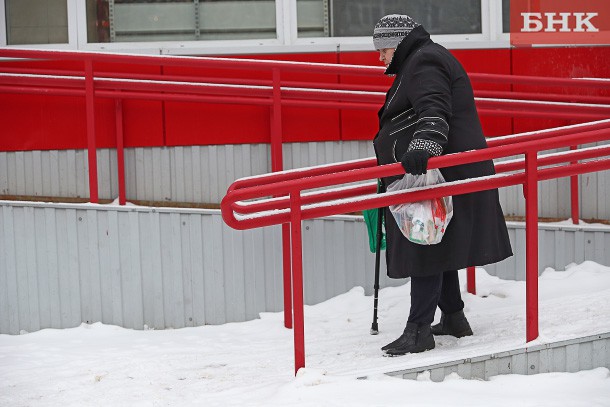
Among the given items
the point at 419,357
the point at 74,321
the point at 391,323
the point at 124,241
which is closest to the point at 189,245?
the point at 124,241

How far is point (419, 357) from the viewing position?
4.97m

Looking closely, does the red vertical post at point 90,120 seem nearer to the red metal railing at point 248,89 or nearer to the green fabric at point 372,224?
the red metal railing at point 248,89

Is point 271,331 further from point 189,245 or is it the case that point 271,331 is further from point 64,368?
point 64,368

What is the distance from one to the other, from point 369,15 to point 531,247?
3460 mm

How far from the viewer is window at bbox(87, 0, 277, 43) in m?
7.85

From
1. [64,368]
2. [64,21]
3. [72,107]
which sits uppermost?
[64,21]

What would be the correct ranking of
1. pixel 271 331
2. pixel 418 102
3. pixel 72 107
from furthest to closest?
1. pixel 72 107
2. pixel 271 331
3. pixel 418 102

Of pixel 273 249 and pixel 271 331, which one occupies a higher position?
pixel 273 249

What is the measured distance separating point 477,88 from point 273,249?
2.05 m

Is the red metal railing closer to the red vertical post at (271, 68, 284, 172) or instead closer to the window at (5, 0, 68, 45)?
the red vertical post at (271, 68, 284, 172)

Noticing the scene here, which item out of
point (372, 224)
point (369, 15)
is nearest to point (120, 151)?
point (369, 15)

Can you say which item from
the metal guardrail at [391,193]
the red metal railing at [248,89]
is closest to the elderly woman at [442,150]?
the metal guardrail at [391,193]

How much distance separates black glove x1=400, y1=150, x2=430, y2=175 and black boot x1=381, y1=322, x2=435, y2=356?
0.86 metres

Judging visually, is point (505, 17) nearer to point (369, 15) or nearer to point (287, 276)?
point (369, 15)
